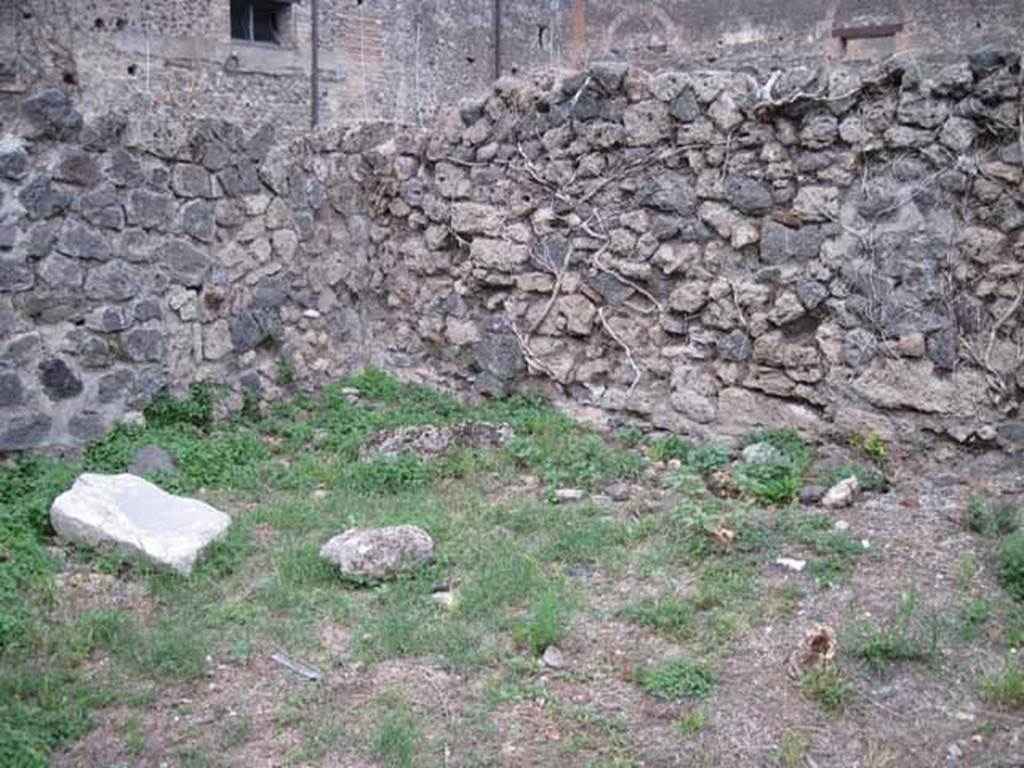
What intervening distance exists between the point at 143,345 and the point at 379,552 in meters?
2.52

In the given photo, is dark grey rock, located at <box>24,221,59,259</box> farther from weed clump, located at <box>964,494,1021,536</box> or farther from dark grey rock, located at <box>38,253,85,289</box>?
weed clump, located at <box>964,494,1021,536</box>

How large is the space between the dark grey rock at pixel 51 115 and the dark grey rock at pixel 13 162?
0.45 feet

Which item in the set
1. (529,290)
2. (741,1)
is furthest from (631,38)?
(529,290)

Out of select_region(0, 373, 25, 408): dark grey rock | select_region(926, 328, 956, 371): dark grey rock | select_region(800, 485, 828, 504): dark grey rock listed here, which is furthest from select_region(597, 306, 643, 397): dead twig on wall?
select_region(0, 373, 25, 408): dark grey rock

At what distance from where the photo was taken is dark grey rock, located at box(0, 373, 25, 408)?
5648mm

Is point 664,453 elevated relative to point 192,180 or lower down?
lower down

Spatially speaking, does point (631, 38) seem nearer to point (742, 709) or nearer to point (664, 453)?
point (664, 453)

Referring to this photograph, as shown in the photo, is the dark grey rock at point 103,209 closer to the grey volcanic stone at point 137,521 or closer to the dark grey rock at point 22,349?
the dark grey rock at point 22,349

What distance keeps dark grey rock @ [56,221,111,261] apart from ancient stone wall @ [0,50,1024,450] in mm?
12

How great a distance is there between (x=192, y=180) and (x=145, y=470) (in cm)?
186

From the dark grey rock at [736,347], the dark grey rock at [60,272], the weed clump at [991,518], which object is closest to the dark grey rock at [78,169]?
the dark grey rock at [60,272]

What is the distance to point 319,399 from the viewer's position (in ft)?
23.3

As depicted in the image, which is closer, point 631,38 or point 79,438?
point 79,438

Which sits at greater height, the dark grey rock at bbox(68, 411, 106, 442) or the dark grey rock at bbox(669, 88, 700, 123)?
the dark grey rock at bbox(669, 88, 700, 123)
